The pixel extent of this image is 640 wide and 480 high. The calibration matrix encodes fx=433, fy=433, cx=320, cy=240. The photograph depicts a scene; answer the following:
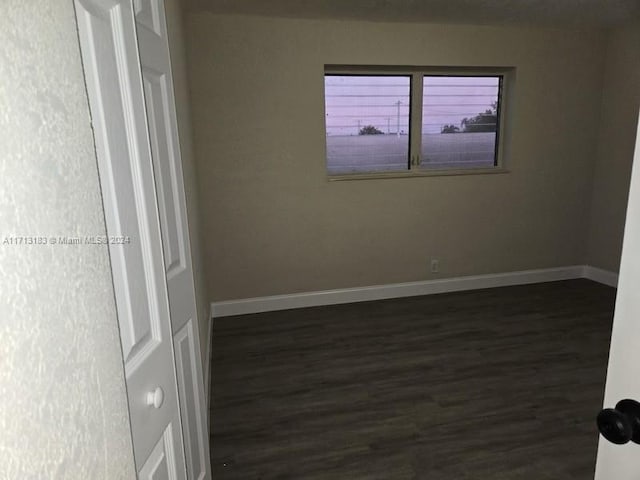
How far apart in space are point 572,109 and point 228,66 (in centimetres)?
319

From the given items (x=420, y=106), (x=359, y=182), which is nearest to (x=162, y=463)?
(x=359, y=182)

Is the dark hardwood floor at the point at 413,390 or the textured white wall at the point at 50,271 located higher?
the textured white wall at the point at 50,271

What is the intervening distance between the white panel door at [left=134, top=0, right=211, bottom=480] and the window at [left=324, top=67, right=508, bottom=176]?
2.42 meters

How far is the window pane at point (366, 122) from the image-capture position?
3.73 meters

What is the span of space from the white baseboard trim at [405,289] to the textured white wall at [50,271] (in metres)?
3.11

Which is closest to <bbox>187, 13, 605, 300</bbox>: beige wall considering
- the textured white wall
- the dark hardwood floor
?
the dark hardwood floor

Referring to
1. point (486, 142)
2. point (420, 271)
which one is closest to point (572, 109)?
point (486, 142)

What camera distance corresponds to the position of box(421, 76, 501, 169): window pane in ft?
12.9

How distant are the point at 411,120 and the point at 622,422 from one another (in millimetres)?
3472

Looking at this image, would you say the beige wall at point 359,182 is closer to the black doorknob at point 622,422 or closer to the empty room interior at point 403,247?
the empty room interior at point 403,247

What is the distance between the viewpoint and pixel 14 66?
48 centimetres

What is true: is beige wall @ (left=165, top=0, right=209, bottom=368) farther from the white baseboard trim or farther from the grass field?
the grass field

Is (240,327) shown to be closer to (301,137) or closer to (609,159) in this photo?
(301,137)

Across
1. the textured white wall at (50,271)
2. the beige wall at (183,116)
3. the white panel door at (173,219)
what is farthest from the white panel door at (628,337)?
the beige wall at (183,116)
